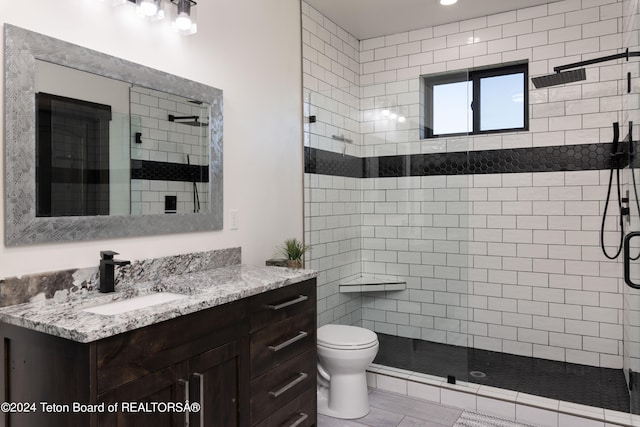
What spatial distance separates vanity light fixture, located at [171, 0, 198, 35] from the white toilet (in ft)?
6.22

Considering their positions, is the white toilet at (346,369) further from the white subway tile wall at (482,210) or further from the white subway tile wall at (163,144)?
the white subway tile wall at (163,144)

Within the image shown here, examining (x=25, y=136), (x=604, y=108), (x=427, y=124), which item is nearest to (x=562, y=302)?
(x=604, y=108)

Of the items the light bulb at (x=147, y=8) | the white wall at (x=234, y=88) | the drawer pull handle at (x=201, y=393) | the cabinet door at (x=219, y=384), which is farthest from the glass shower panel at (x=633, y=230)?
the light bulb at (x=147, y=8)

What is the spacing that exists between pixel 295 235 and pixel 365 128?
1159mm

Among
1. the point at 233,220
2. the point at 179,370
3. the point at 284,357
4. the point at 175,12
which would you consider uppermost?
the point at 175,12

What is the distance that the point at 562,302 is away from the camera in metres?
3.28

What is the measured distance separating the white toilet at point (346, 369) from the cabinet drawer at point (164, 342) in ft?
3.12

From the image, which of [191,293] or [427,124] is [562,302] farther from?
[191,293]

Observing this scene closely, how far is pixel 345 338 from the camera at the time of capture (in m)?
2.65

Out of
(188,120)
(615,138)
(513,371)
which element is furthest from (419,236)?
(188,120)

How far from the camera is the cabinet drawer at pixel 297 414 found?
198cm

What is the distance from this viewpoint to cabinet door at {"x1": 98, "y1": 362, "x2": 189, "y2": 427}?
4.18ft

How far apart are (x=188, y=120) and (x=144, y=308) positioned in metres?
1.13

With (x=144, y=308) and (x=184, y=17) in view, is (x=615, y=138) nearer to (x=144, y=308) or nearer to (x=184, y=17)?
(x=184, y=17)
